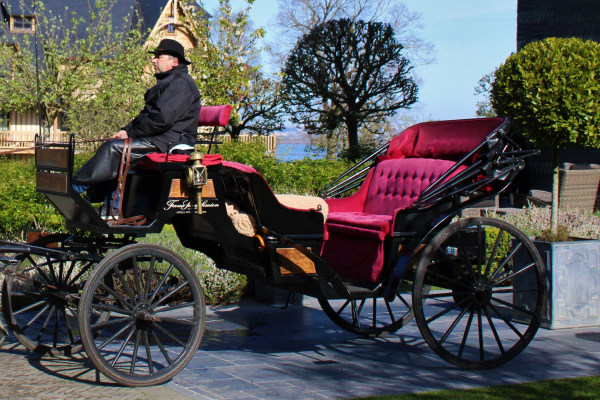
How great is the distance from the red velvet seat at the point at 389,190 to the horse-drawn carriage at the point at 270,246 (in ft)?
0.04

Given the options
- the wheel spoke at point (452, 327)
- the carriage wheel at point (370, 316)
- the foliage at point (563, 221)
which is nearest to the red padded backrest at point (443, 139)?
the carriage wheel at point (370, 316)

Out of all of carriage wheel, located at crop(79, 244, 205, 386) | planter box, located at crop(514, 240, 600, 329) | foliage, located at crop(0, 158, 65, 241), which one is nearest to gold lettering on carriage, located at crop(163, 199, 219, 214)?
→ carriage wheel, located at crop(79, 244, 205, 386)

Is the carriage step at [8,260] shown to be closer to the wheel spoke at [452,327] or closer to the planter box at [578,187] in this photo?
the wheel spoke at [452,327]

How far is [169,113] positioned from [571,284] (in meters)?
4.14

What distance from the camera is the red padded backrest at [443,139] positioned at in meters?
6.69

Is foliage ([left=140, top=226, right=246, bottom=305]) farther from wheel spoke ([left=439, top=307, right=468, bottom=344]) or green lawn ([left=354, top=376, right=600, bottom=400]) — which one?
green lawn ([left=354, top=376, right=600, bottom=400])

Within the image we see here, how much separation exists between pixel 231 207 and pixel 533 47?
7347 mm

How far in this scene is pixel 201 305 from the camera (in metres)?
5.57

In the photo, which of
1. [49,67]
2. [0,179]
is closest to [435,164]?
[0,179]

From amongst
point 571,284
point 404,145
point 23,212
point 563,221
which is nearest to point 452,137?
point 404,145

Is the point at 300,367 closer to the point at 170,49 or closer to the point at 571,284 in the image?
the point at 170,49

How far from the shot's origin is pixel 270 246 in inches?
231

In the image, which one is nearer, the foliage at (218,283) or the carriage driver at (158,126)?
the carriage driver at (158,126)

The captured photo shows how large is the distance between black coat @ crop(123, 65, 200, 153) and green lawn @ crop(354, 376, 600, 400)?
2247 mm
